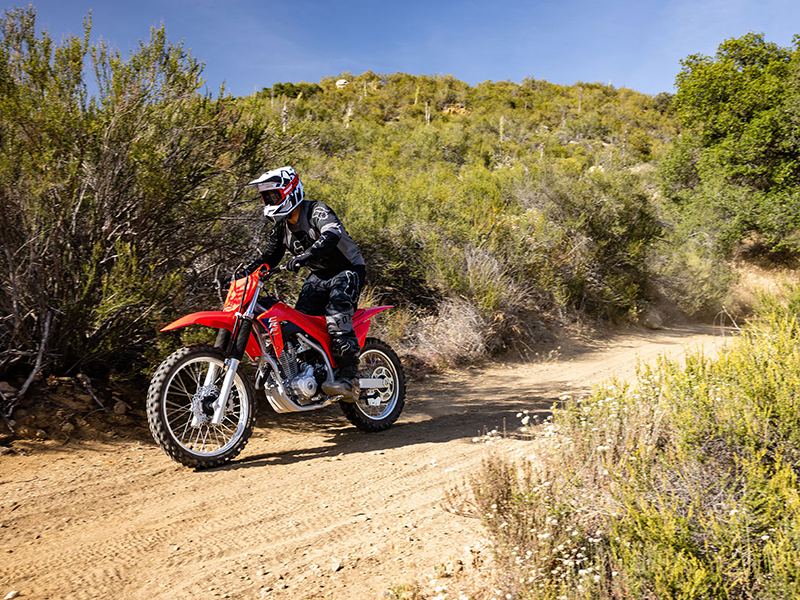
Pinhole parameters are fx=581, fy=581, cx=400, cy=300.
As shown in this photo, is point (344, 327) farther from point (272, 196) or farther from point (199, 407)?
point (199, 407)

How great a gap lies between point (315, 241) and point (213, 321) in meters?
1.14

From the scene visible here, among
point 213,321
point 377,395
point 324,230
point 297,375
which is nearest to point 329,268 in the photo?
point 324,230

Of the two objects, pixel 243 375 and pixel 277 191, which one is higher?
pixel 277 191

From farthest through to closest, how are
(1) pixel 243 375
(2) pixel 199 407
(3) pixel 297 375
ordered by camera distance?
(3) pixel 297 375 < (1) pixel 243 375 < (2) pixel 199 407

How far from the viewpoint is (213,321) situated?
4.57 m

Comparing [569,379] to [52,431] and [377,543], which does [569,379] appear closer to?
[377,543]

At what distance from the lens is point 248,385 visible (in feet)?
15.6

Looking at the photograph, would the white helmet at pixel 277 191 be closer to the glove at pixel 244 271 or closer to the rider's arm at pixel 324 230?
the rider's arm at pixel 324 230

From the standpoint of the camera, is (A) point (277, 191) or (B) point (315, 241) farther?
(B) point (315, 241)

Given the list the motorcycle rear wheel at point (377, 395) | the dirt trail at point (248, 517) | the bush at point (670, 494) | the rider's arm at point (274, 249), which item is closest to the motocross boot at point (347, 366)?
the motorcycle rear wheel at point (377, 395)

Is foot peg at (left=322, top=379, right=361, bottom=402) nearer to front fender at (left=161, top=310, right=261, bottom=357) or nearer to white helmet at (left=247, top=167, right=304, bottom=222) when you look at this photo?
front fender at (left=161, top=310, right=261, bottom=357)

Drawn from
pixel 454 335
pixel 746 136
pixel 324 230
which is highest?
pixel 746 136

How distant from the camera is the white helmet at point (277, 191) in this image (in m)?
4.87

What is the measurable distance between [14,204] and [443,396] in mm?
4969
